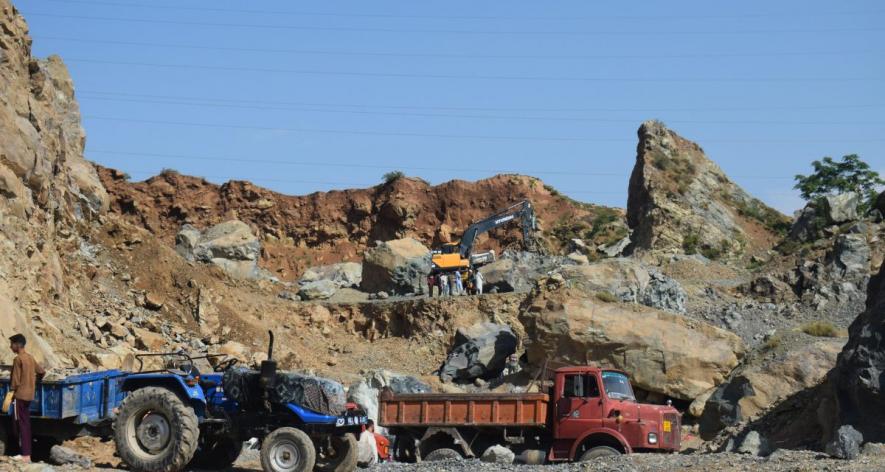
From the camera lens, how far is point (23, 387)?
43.3 ft

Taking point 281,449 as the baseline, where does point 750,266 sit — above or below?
above

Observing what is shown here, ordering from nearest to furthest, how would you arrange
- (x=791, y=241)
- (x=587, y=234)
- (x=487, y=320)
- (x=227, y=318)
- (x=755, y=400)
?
(x=755, y=400), (x=227, y=318), (x=487, y=320), (x=791, y=241), (x=587, y=234)

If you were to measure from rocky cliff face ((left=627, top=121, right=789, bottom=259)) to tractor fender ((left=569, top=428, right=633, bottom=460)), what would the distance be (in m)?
38.7

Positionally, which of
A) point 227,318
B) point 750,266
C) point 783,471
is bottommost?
point 783,471

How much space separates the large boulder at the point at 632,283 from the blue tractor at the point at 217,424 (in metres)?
22.2

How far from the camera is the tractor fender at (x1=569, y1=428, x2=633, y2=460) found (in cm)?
1711

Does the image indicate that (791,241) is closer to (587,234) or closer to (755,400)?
(587,234)

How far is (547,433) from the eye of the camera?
1828cm

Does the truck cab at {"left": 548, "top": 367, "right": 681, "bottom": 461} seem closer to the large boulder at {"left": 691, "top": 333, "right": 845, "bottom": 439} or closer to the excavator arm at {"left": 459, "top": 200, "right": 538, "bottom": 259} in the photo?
the large boulder at {"left": 691, "top": 333, "right": 845, "bottom": 439}

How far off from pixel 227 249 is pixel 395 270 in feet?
42.1

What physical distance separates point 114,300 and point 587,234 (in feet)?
148

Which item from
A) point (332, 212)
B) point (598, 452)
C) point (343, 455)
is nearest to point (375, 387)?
point (598, 452)

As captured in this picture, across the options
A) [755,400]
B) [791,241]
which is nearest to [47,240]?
[755,400]

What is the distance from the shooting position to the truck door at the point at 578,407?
17.5 m
